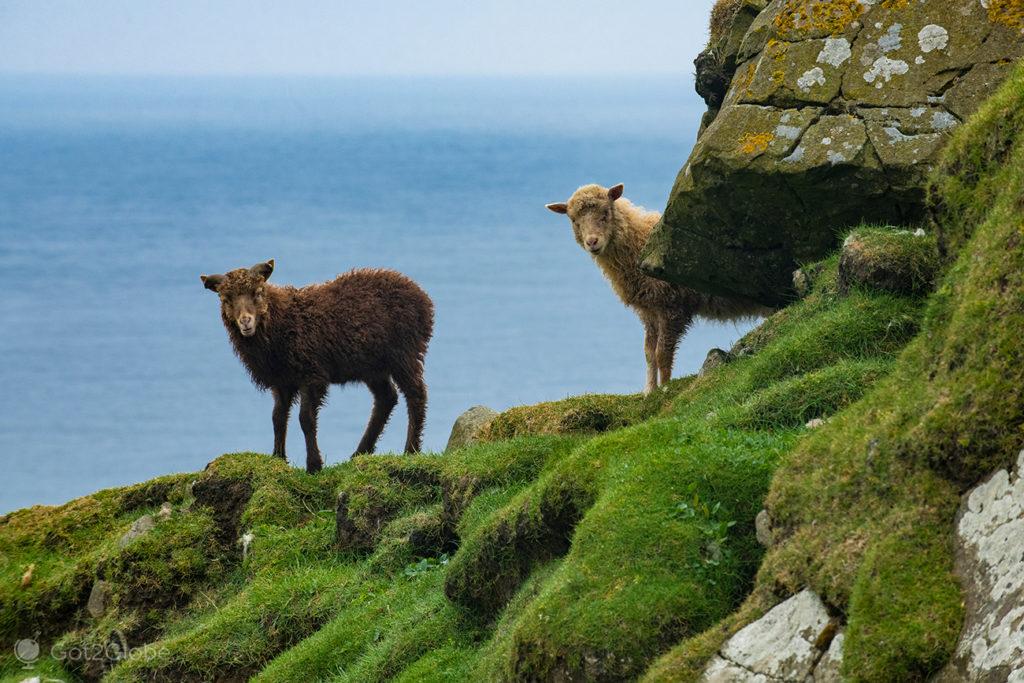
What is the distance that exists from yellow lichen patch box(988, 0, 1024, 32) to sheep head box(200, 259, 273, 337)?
8.39 meters

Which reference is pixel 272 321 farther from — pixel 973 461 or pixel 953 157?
pixel 973 461

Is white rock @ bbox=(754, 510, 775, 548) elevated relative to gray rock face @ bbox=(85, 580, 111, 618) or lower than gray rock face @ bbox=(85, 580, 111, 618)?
elevated

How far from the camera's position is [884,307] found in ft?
32.5

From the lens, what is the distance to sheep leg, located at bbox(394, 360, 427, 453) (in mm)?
16953

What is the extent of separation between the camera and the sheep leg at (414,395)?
17.0 meters

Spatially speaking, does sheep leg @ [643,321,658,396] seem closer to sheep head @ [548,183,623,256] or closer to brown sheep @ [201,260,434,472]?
sheep head @ [548,183,623,256]

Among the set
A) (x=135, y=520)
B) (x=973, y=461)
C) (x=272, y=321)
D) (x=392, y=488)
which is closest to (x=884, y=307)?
(x=973, y=461)

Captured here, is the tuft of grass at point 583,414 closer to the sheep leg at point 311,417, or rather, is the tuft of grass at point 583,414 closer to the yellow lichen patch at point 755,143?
the yellow lichen patch at point 755,143

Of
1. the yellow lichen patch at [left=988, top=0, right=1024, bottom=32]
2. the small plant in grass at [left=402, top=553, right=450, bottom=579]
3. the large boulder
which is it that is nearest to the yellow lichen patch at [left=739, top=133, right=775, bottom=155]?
the large boulder

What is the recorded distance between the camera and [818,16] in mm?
12359

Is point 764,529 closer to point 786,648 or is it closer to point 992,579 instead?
point 786,648

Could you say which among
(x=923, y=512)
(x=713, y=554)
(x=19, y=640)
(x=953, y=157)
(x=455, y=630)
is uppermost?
(x=953, y=157)

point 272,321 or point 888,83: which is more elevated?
point 888,83

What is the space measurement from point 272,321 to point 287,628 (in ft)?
16.0
